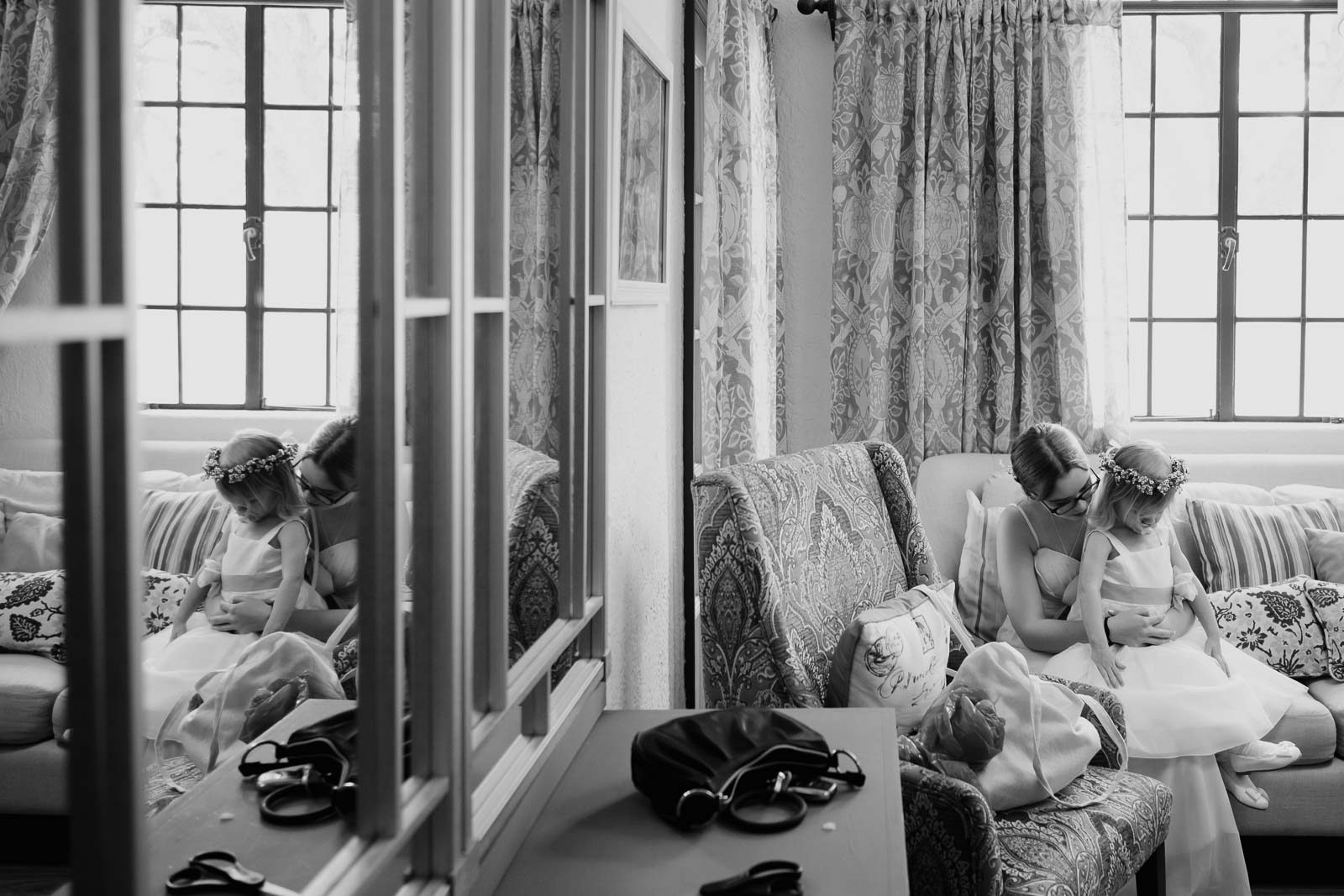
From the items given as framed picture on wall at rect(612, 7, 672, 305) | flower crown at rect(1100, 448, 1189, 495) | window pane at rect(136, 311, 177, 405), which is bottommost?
flower crown at rect(1100, 448, 1189, 495)

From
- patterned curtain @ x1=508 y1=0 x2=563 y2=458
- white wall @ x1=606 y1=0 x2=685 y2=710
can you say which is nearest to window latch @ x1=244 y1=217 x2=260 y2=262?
patterned curtain @ x1=508 y1=0 x2=563 y2=458

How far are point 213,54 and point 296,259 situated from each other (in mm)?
142

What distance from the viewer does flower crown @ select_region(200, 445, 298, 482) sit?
2.20 ft

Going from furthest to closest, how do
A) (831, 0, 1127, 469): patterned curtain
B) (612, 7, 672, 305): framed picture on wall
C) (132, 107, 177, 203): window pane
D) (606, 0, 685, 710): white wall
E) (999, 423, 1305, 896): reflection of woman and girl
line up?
1. (831, 0, 1127, 469): patterned curtain
2. (999, 423, 1305, 896): reflection of woman and girl
3. (606, 0, 685, 710): white wall
4. (612, 7, 672, 305): framed picture on wall
5. (132, 107, 177, 203): window pane

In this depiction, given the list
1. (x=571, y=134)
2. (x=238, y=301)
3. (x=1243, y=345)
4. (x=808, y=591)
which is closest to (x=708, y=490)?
(x=808, y=591)

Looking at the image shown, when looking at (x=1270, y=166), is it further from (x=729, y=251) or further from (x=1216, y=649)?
(x=729, y=251)

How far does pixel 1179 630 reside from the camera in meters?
3.06

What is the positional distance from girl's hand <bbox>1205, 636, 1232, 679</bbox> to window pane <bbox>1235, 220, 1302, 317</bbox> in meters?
1.69

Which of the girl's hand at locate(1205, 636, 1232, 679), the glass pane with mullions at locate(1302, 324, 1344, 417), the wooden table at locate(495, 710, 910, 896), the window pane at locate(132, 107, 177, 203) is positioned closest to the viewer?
the window pane at locate(132, 107, 177, 203)

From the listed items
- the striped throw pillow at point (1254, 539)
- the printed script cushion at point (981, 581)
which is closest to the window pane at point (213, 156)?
the printed script cushion at point (981, 581)

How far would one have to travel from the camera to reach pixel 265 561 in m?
0.75

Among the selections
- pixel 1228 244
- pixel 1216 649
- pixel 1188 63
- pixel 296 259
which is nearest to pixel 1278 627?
pixel 1216 649

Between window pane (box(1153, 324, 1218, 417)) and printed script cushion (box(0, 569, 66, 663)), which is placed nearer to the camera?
printed script cushion (box(0, 569, 66, 663))

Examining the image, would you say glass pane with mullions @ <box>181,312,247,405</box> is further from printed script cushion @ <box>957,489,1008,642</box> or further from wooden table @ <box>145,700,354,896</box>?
printed script cushion @ <box>957,489,1008,642</box>
